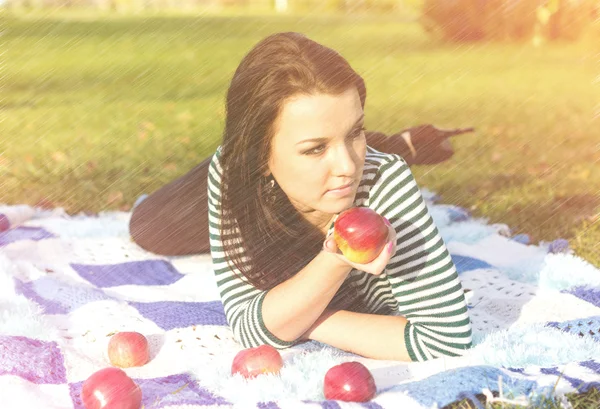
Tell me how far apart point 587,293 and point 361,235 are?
1401 mm

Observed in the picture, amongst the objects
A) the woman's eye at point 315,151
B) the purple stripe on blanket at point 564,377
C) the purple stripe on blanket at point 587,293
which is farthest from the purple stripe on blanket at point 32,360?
the purple stripe on blanket at point 587,293

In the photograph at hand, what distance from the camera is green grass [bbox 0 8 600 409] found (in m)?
5.61

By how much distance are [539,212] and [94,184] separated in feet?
9.49

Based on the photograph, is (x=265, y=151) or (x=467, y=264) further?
(x=467, y=264)

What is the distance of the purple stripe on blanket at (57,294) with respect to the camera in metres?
3.46

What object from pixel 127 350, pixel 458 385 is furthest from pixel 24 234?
pixel 458 385

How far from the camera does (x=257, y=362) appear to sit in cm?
266

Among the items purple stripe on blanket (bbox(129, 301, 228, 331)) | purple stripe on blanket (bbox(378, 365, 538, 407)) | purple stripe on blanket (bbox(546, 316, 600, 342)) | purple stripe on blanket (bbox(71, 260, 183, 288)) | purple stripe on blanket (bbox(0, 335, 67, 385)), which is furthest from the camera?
purple stripe on blanket (bbox(71, 260, 183, 288))

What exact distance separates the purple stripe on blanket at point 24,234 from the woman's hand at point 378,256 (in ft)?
7.30

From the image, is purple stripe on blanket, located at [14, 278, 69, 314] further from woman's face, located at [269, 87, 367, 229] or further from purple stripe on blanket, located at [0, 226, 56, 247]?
woman's face, located at [269, 87, 367, 229]

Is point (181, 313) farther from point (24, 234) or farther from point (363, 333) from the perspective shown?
point (24, 234)

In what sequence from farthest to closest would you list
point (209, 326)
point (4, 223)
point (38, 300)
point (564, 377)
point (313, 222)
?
point (4, 223)
point (38, 300)
point (209, 326)
point (313, 222)
point (564, 377)

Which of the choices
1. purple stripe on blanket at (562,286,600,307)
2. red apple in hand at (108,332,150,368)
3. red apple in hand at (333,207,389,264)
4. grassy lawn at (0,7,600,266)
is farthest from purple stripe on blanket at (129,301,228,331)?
grassy lawn at (0,7,600,266)

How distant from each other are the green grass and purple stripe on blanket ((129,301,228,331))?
1416 mm
